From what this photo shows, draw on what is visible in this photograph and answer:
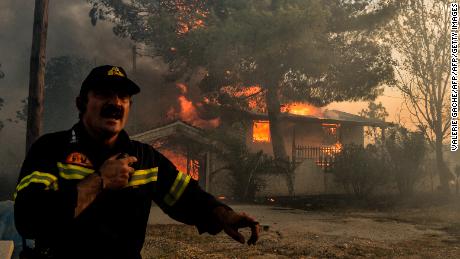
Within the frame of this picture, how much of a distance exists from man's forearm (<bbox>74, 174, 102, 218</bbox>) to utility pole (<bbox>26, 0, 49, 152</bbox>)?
917 centimetres

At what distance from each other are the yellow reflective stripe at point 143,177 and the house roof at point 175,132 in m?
17.0

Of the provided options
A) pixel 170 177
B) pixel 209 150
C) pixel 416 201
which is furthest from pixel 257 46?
pixel 170 177

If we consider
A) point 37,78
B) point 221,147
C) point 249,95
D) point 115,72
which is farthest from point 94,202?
point 249,95

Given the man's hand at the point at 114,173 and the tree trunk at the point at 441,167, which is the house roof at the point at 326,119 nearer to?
the tree trunk at the point at 441,167

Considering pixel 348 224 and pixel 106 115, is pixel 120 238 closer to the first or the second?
pixel 106 115

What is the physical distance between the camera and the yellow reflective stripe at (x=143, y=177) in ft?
6.78

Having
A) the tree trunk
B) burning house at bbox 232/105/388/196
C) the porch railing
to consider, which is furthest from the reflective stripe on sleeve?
the tree trunk

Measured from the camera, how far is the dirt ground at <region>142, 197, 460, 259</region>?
25.2 feet

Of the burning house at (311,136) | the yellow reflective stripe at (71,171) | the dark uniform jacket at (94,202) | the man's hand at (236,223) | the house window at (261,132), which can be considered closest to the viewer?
the dark uniform jacket at (94,202)

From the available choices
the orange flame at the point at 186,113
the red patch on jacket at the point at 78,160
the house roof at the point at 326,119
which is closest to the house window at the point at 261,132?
the house roof at the point at 326,119

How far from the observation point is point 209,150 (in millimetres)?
19547

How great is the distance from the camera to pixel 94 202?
1.92 meters

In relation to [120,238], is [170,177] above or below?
above

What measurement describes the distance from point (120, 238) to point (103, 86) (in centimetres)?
69
